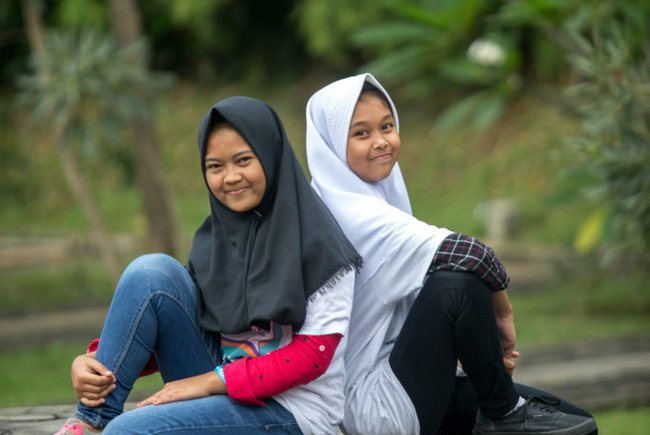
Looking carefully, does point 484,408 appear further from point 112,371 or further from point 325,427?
point 112,371

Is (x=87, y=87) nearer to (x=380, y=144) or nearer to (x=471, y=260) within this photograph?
(x=380, y=144)

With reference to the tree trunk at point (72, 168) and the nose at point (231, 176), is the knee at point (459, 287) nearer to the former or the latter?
the nose at point (231, 176)

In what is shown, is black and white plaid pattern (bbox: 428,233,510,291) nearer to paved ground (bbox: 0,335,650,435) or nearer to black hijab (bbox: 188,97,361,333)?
black hijab (bbox: 188,97,361,333)

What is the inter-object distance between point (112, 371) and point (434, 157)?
1018 centimetres

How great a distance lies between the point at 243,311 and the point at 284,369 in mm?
167

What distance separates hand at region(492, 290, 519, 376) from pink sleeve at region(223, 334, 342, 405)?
17.3 inches

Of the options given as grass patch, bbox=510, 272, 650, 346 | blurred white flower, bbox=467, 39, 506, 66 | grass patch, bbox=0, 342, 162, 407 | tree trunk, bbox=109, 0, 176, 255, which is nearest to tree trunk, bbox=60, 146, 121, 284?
tree trunk, bbox=109, 0, 176, 255

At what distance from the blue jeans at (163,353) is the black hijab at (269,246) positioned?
0.07 m

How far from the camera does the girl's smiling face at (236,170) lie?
240 cm

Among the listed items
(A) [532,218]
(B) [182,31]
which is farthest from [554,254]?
(B) [182,31]

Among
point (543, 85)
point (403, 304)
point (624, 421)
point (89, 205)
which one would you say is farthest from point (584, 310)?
point (403, 304)

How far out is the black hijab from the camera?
2.32 m

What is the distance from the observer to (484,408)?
2523 millimetres

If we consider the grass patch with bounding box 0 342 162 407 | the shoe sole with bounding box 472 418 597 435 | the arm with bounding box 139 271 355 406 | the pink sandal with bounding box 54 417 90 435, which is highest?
the arm with bounding box 139 271 355 406
